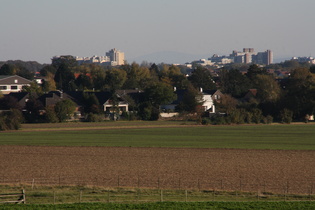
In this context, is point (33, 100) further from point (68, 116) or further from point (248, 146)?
point (248, 146)

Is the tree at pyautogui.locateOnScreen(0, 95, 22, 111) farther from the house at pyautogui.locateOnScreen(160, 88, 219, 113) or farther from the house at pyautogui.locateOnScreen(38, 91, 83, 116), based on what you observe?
the house at pyautogui.locateOnScreen(160, 88, 219, 113)

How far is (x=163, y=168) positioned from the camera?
4369 cm

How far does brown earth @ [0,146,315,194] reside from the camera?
36875mm

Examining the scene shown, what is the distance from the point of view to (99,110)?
365 feet

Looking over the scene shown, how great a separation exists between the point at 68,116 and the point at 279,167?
60.4 m

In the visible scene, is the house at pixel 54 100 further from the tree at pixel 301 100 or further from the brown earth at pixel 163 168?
the brown earth at pixel 163 168

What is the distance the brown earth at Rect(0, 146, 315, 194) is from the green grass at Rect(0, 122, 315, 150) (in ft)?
15.6

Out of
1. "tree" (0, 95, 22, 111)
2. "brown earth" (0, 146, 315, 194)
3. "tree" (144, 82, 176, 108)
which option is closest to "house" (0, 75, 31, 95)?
"tree" (0, 95, 22, 111)

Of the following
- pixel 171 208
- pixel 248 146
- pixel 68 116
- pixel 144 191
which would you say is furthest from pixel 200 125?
pixel 171 208

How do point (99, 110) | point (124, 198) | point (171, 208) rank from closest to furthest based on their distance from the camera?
point (171, 208) → point (124, 198) → point (99, 110)

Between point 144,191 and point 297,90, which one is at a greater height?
point 297,90

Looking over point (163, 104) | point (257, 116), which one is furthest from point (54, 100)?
point (257, 116)

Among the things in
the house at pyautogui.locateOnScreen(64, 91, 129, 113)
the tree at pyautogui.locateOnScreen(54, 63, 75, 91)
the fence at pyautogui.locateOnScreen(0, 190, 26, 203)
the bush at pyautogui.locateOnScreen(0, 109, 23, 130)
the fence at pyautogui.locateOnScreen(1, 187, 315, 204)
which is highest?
the tree at pyautogui.locateOnScreen(54, 63, 75, 91)

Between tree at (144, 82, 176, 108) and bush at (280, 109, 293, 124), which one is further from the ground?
tree at (144, 82, 176, 108)
